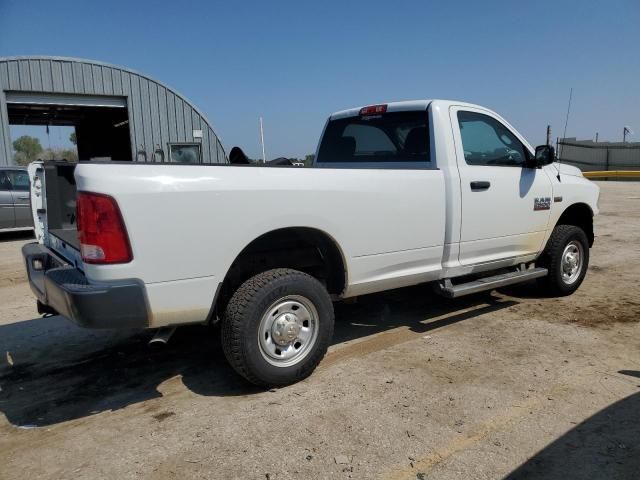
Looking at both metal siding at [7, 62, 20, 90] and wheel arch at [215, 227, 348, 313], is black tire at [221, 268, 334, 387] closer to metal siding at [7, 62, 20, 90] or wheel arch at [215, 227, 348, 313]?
wheel arch at [215, 227, 348, 313]

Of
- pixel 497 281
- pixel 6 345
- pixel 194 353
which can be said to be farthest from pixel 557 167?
pixel 6 345

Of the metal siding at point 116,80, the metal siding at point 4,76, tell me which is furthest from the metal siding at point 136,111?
the metal siding at point 4,76

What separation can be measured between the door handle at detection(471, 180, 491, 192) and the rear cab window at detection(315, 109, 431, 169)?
431mm

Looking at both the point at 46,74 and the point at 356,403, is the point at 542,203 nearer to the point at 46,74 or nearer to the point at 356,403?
the point at 356,403

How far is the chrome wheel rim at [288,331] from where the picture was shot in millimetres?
3307

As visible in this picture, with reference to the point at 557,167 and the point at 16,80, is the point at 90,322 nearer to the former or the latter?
the point at 557,167

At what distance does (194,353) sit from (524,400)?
2.58m

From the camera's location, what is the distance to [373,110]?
16.2 ft

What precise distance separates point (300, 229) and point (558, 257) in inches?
133

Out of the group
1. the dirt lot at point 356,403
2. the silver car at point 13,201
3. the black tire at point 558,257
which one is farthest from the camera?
the silver car at point 13,201

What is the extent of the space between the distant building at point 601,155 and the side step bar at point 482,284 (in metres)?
31.3

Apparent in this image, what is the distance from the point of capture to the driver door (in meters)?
4.34

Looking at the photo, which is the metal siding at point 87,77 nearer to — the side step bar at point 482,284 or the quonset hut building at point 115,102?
the quonset hut building at point 115,102

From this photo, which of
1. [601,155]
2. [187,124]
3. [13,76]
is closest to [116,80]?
[187,124]
